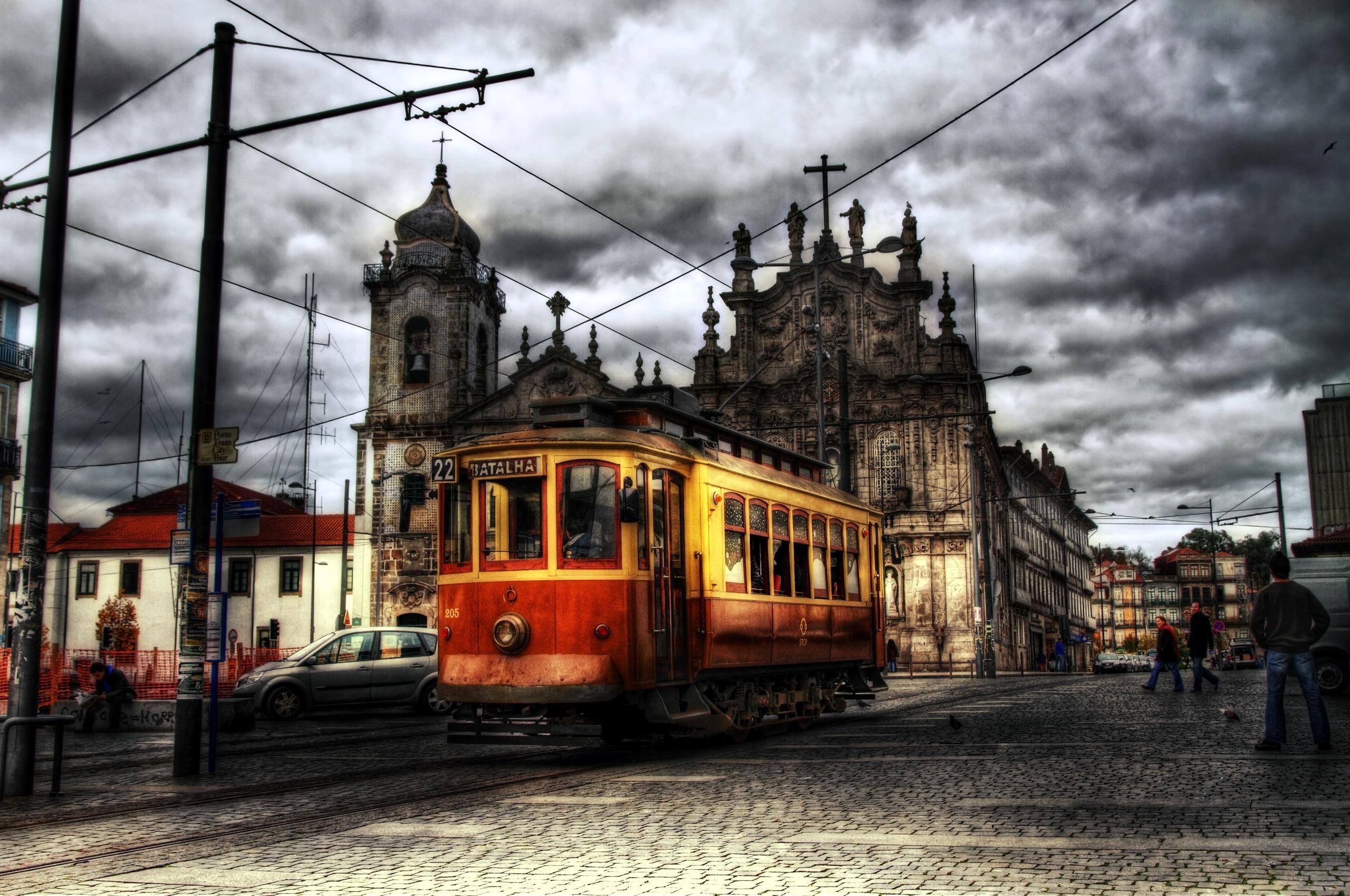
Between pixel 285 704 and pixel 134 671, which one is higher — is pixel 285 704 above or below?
below

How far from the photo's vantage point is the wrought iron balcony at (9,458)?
121 ft

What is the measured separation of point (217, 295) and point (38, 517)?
2.69 meters

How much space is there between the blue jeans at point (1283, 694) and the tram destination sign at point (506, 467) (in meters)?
6.67

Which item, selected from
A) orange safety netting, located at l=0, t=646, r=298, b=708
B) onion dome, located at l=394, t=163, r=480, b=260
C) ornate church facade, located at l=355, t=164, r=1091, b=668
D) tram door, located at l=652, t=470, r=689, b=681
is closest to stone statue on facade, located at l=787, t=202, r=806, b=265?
ornate church facade, located at l=355, t=164, r=1091, b=668

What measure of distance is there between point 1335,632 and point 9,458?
3410 cm

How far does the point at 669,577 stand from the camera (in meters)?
12.7

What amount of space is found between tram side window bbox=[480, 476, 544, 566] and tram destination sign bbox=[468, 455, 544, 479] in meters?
0.08

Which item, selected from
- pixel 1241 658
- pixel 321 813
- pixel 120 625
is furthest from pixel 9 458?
pixel 1241 658

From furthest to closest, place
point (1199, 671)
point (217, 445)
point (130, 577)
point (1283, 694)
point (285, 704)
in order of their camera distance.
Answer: point (130, 577) → point (1199, 671) → point (285, 704) → point (217, 445) → point (1283, 694)

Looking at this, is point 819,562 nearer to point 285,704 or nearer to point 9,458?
point 285,704

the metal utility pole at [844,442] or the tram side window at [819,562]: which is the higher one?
the metal utility pole at [844,442]

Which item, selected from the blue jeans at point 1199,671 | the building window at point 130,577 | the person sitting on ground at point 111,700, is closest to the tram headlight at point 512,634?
the person sitting on ground at point 111,700

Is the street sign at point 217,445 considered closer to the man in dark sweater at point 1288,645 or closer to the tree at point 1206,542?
the man in dark sweater at point 1288,645

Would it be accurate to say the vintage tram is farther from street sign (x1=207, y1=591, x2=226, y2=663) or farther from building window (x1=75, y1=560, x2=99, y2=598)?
building window (x1=75, y1=560, x2=99, y2=598)
